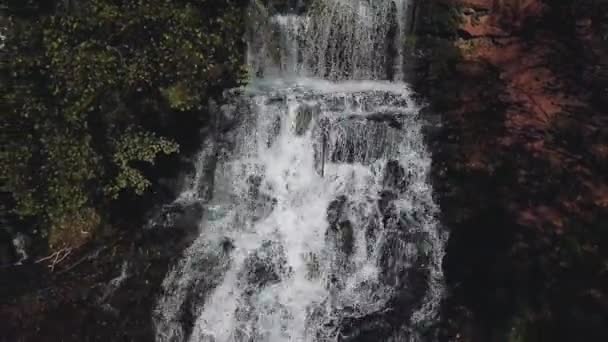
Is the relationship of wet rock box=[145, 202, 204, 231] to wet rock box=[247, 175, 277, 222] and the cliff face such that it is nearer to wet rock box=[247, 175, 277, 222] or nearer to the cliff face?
wet rock box=[247, 175, 277, 222]

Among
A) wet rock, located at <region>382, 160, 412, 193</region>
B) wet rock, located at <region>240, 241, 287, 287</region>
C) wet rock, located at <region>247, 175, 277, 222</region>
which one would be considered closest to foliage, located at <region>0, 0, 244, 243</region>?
wet rock, located at <region>247, 175, 277, 222</region>

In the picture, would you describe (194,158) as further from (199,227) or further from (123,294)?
(123,294)

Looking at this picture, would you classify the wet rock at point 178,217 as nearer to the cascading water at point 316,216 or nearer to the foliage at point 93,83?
the cascading water at point 316,216

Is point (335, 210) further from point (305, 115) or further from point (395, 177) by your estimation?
point (305, 115)

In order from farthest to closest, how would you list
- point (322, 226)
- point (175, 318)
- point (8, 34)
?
point (322, 226)
point (175, 318)
point (8, 34)

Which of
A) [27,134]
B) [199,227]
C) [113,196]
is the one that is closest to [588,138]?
[199,227]

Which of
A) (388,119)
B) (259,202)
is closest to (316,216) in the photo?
(259,202)
